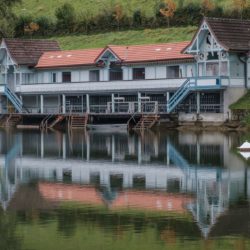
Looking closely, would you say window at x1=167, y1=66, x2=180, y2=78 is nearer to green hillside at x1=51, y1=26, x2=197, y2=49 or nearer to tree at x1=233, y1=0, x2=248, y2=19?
green hillside at x1=51, y1=26, x2=197, y2=49

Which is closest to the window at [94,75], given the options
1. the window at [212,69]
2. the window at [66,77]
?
the window at [66,77]

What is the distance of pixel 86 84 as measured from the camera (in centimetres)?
7094

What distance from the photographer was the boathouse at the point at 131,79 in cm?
6312

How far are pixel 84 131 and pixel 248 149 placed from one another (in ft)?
81.9

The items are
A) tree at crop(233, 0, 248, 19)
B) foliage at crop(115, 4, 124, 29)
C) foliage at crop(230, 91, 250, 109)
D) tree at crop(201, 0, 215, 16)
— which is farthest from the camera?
foliage at crop(115, 4, 124, 29)

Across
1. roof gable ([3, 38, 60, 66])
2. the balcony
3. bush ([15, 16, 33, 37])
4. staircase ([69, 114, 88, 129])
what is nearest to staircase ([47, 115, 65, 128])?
staircase ([69, 114, 88, 129])

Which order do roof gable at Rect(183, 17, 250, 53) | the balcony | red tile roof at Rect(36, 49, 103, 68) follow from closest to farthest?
roof gable at Rect(183, 17, 250, 53) < the balcony < red tile roof at Rect(36, 49, 103, 68)

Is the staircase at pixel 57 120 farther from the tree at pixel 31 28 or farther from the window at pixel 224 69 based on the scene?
the tree at pixel 31 28

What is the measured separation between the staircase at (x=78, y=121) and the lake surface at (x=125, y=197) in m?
23.1

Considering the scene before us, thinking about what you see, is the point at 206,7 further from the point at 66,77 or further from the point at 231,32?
the point at 231,32

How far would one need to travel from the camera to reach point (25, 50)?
78812 millimetres

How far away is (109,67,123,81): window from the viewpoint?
234 feet

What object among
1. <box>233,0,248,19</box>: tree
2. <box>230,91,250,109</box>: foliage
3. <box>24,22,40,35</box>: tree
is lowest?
<box>230,91,250,109</box>: foliage

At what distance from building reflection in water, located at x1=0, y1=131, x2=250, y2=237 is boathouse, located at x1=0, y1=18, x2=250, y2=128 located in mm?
12851
